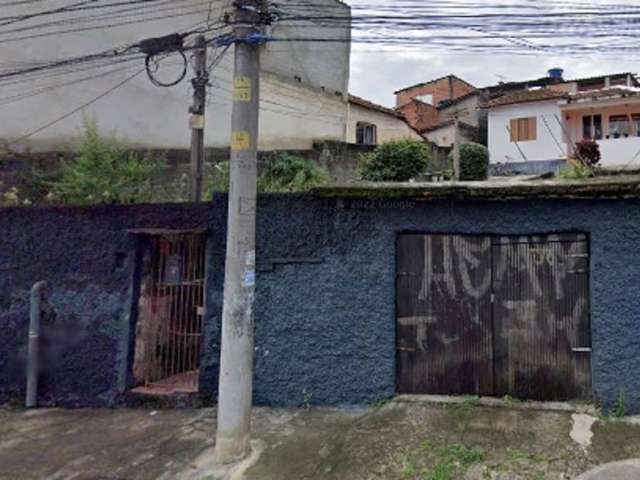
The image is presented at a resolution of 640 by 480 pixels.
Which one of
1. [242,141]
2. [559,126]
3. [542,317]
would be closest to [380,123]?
[559,126]

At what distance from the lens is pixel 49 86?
35.9 feet

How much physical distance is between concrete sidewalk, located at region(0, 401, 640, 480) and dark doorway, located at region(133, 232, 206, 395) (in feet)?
2.38

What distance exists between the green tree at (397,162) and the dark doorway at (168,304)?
22.6 feet

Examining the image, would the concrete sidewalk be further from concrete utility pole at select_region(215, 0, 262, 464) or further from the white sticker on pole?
the white sticker on pole

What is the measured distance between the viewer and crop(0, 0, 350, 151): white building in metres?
10.7

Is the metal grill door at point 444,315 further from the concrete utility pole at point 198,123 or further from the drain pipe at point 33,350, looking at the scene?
the drain pipe at point 33,350

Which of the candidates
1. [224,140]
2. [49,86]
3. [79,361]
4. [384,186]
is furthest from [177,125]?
[384,186]

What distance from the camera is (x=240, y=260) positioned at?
4.45 meters

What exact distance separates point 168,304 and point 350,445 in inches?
115

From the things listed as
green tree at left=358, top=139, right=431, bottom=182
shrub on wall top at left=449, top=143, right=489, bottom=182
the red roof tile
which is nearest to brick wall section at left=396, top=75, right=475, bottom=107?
the red roof tile

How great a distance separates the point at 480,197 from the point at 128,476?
4.33 meters

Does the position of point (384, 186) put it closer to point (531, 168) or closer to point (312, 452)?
point (312, 452)

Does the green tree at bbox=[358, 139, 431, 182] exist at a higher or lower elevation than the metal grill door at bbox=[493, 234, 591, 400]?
higher

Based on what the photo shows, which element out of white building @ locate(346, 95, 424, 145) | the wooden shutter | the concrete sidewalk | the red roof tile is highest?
the red roof tile
